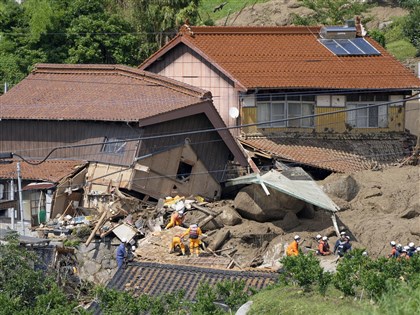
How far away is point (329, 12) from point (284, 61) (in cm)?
1696

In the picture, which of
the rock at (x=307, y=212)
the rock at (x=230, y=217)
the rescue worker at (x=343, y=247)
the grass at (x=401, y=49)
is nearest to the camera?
the rescue worker at (x=343, y=247)

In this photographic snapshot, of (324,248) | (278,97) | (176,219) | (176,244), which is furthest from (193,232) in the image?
(278,97)

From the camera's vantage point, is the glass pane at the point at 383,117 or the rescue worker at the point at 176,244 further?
the glass pane at the point at 383,117

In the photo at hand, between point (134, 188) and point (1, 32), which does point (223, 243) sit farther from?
point (1, 32)

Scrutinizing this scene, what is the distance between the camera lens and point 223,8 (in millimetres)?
63469

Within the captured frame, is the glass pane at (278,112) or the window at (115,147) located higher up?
the glass pane at (278,112)

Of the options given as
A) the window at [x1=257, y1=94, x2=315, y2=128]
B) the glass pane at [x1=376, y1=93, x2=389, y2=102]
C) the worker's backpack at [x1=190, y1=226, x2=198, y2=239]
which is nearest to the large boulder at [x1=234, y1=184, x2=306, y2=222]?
the worker's backpack at [x1=190, y1=226, x2=198, y2=239]

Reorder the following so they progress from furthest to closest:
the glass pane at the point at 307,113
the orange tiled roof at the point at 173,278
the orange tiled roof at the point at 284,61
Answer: the glass pane at the point at 307,113, the orange tiled roof at the point at 284,61, the orange tiled roof at the point at 173,278

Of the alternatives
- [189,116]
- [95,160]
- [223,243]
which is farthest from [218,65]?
[223,243]

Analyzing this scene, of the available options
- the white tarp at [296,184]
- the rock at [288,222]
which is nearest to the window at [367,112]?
the white tarp at [296,184]

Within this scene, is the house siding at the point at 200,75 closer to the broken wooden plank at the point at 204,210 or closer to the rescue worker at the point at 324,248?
the broken wooden plank at the point at 204,210

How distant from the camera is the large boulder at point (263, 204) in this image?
32.6 m

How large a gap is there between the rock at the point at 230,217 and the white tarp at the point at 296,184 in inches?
43.7

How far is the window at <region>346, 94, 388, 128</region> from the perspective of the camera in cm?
4006
